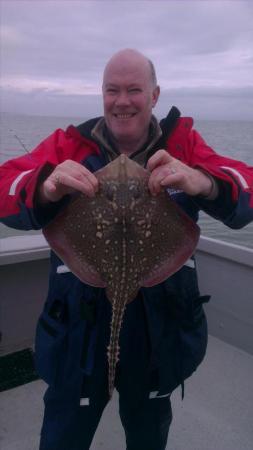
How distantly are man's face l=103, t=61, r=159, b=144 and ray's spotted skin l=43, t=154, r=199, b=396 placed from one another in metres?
0.47

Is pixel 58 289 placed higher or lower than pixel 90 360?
higher

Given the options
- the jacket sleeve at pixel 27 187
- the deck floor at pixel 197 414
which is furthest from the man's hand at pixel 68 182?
the deck floor at pixel 197 414

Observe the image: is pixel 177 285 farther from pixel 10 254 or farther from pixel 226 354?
pixel 226 354

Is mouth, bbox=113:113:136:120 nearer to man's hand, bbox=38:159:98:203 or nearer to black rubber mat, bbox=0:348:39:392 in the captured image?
man's hand, bbox=38:159:98:203

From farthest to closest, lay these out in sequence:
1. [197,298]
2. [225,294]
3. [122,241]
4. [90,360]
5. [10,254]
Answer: [225,294] → [10,254] → [197,298] → [90,360] → [122,241]

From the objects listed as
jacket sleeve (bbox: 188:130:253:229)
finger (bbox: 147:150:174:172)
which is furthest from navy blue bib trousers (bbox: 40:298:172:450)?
finger (bbox: 147:150:174:172)

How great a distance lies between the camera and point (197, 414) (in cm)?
368

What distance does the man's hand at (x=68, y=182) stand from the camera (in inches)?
72.0

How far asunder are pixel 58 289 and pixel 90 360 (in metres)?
0.44

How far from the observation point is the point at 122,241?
198 cm

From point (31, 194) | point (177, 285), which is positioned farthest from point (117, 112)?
point (177, 285)

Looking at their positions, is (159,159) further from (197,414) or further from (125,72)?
(197,414)

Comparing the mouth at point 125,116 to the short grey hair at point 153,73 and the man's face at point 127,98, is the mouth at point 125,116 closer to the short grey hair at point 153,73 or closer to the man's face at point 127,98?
the man's face at point 127,98

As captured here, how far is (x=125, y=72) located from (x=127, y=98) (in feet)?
0.49
